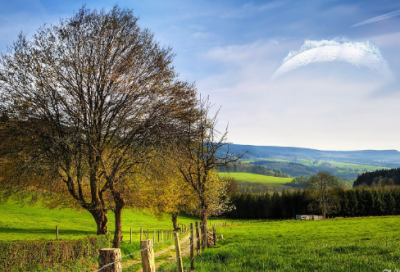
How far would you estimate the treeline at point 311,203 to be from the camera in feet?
255

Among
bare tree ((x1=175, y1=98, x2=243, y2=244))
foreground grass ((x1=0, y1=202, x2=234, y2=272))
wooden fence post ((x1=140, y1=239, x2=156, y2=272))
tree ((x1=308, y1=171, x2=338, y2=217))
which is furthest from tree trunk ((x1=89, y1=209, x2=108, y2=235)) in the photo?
tree ((x1=308, y1=171, x2=338, y2=217))

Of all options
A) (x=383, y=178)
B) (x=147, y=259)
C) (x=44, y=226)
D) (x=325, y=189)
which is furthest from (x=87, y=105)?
(x=383, y=178)

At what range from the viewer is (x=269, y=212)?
89.8 m

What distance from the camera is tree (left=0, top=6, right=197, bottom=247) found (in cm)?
1480

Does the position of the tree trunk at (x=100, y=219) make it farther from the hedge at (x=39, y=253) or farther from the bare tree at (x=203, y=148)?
the bare tree at (x=203, y=148)

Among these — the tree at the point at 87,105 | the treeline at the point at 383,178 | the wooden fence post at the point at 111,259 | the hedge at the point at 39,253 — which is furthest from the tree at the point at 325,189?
the wooden fence post at the point at 111,259

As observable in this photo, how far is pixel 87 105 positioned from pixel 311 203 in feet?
250

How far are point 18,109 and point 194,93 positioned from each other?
10.1 m

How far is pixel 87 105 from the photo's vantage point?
53.7ft

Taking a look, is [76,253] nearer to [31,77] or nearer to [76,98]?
[76,98]

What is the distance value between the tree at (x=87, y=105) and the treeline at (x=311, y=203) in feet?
232

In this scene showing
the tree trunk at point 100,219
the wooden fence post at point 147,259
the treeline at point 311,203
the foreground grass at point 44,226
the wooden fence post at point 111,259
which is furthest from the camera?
the treeline at point 311,203

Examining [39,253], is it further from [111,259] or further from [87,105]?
[111,259]

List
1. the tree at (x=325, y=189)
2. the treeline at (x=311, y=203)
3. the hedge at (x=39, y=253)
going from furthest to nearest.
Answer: the treeline at (x=311, y=203), the tree at (x=325, y=189), the hedge at (x=39, y=253)
